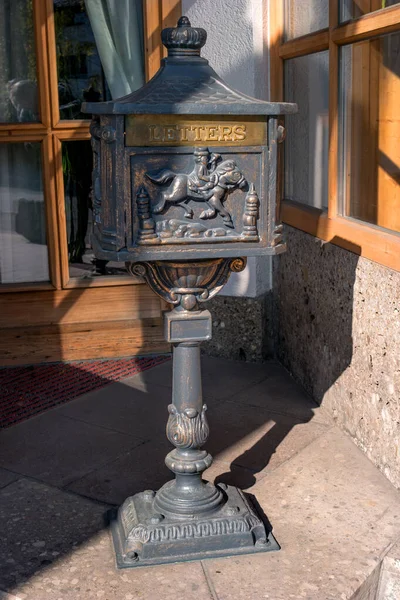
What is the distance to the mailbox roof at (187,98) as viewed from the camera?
2.59m

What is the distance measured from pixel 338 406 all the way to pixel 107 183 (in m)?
1.87

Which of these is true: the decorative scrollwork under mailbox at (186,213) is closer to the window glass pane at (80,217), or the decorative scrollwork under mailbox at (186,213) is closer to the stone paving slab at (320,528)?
the stone paving slab at (320,528)

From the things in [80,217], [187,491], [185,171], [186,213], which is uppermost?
[185,171]

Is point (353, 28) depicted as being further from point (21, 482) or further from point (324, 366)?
point (21, 482)

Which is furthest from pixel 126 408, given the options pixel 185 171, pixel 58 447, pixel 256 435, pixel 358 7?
pixel 358 7

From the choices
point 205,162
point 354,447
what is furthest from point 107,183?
point 354,447

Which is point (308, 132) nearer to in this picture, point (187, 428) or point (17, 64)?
point (17, 64)

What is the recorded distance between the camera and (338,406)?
4039mm

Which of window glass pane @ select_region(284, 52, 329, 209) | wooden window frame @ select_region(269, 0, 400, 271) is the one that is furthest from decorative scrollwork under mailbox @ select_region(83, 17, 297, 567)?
window glass pane @ select_region(284, 52, 329, 209)

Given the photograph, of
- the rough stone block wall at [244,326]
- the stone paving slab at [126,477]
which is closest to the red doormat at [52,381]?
the rough stone block wall at [244,326]

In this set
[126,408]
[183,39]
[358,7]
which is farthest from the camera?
[126,408]

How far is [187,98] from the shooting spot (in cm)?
269

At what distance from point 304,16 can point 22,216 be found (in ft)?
6.42

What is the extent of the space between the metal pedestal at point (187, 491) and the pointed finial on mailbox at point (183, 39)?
2.32 feet
